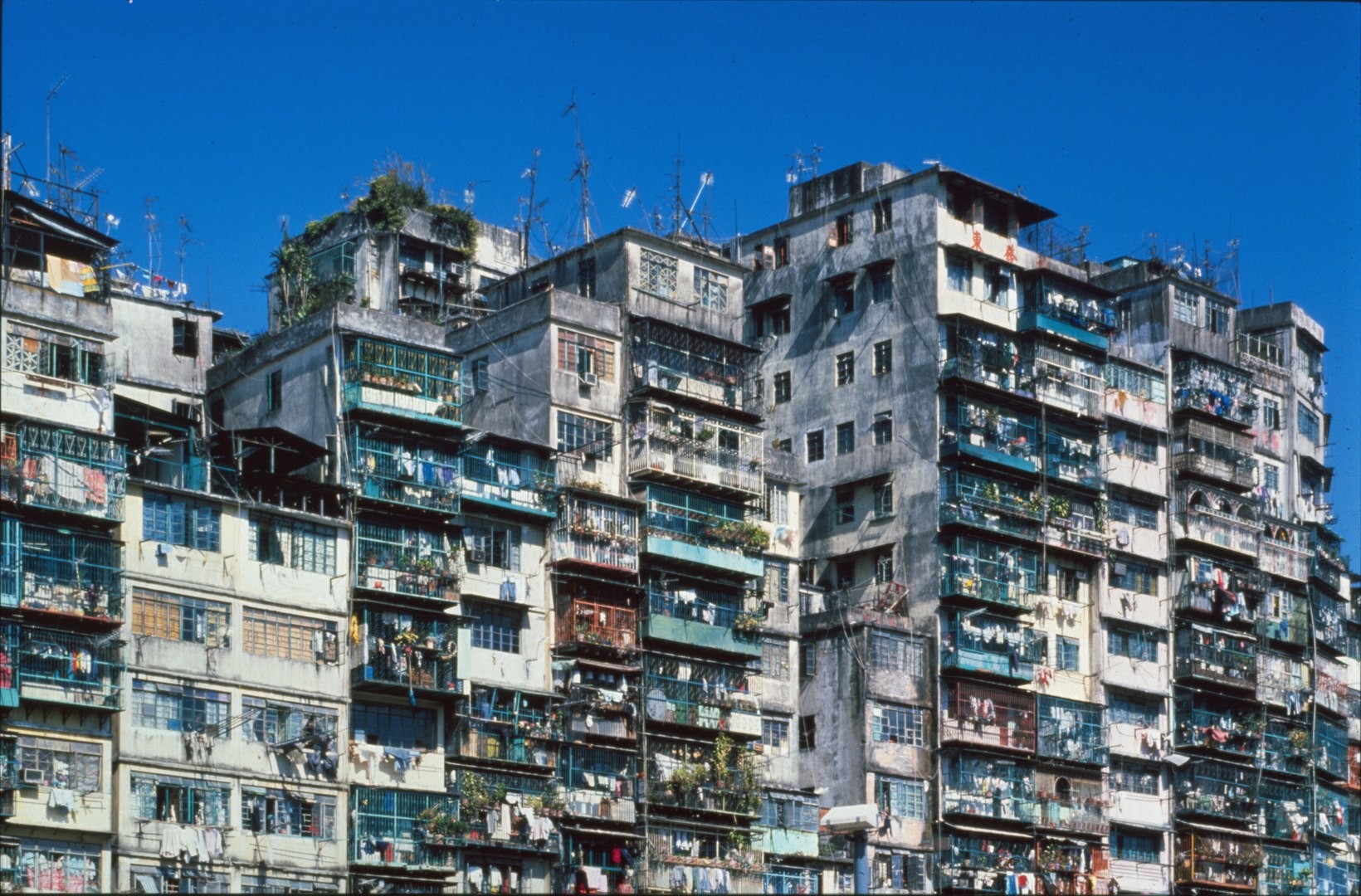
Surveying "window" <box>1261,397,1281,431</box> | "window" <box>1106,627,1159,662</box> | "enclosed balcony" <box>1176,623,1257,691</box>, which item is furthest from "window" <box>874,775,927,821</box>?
"window" <box>1261,397,1281,431</box>

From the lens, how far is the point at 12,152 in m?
71.9

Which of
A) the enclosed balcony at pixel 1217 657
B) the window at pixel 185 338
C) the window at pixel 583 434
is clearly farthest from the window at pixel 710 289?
the enclosed balcony at pixel 1217 657

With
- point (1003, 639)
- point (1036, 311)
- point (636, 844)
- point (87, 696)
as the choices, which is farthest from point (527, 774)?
point (1036, 311)

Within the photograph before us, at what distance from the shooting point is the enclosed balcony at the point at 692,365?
3199 inches

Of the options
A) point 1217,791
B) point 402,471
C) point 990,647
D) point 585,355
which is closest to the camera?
point 402,471

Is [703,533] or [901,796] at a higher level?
[703,533]

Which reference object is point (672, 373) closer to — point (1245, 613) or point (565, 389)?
point (565, 389)

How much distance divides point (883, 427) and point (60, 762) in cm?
3610

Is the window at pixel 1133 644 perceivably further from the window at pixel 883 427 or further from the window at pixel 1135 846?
the window at pixel 883 427

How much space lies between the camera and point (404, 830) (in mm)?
70375

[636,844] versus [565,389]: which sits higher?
[565,389]

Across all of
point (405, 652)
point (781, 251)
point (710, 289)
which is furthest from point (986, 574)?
point (405, 652)

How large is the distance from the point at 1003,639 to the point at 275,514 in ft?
99.1

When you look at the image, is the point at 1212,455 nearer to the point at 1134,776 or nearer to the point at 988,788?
the point at 1134,776
